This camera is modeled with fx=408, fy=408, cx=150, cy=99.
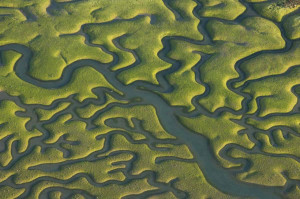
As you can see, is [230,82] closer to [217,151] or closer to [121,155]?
[217,151]

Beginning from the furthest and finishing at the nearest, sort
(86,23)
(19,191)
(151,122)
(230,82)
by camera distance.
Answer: (86,23), (230,82), (151,122), (19,191)

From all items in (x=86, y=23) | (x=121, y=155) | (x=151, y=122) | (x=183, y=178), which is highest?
(x=86, y=23)

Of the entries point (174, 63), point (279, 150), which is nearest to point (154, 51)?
point (174, 63)

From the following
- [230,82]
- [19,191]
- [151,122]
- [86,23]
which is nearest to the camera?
[19,191]

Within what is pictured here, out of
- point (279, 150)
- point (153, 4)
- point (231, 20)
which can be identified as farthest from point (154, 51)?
point (279, 150)

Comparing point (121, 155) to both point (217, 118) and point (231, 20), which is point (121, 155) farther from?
point (231, 20)

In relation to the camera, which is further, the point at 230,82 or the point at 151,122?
the point at 230,82

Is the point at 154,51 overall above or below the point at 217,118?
above
